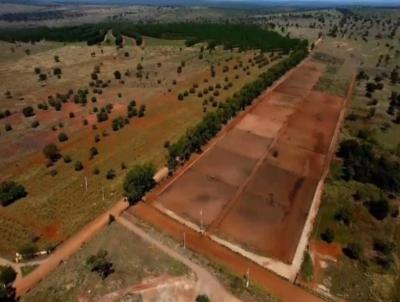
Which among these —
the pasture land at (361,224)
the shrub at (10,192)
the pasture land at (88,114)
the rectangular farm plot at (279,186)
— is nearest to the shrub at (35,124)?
the pasture land at (88,114)

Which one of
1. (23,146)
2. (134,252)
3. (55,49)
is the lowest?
(55,49)

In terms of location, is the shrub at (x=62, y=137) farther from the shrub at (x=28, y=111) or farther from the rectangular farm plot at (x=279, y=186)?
the rectangular farm plot at (x=279, y=186)

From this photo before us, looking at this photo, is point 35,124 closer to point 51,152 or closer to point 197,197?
point 51,152

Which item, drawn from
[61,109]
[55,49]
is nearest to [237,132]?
[61,109]

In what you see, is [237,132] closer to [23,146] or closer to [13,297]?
[23,146]

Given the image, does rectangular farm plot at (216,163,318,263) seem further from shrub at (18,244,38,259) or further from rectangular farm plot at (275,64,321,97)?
rectangular farm plot at (275,64,321,97)

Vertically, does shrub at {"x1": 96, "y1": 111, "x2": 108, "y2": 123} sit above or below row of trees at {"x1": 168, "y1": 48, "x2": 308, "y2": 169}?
below

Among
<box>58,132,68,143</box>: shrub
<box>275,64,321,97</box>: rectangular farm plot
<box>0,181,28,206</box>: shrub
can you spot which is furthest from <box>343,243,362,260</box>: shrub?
<box>275,64,321,97</box>: rectangular farm plot

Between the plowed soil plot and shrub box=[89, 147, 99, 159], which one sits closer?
the plowed soil plot
